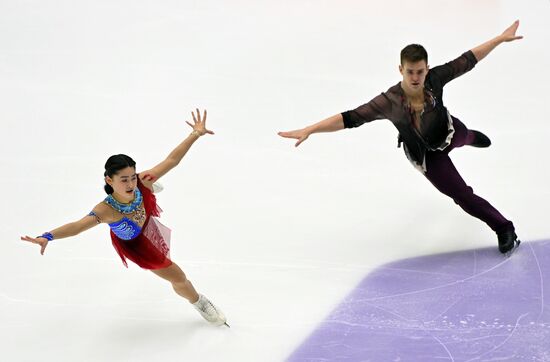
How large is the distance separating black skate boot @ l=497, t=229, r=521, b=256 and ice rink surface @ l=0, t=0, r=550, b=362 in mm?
60

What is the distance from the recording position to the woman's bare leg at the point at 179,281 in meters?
4.41

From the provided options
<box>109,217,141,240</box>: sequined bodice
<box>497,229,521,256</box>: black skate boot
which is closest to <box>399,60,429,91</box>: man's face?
<box>497,229,521,256</box>: black skate boot

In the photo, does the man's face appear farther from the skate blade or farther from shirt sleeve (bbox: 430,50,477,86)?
the skate blade

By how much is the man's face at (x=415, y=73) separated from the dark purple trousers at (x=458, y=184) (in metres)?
0.41

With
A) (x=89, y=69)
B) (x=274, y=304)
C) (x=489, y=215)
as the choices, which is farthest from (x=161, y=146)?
(x=489, y=215)

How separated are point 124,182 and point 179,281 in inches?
24.3

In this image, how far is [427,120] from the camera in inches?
184

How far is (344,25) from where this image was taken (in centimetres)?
756

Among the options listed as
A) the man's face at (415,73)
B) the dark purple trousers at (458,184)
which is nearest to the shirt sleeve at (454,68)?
the man's face at (415,73)

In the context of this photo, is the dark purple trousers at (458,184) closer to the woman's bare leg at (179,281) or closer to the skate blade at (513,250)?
the skate blade at (513,250)

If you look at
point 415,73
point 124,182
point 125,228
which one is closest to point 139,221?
point 125,228

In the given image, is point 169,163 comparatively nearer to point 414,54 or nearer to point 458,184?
point 414,54

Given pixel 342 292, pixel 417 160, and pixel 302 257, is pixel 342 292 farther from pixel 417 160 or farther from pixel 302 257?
pixel 417 160

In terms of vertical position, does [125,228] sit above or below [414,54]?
below
